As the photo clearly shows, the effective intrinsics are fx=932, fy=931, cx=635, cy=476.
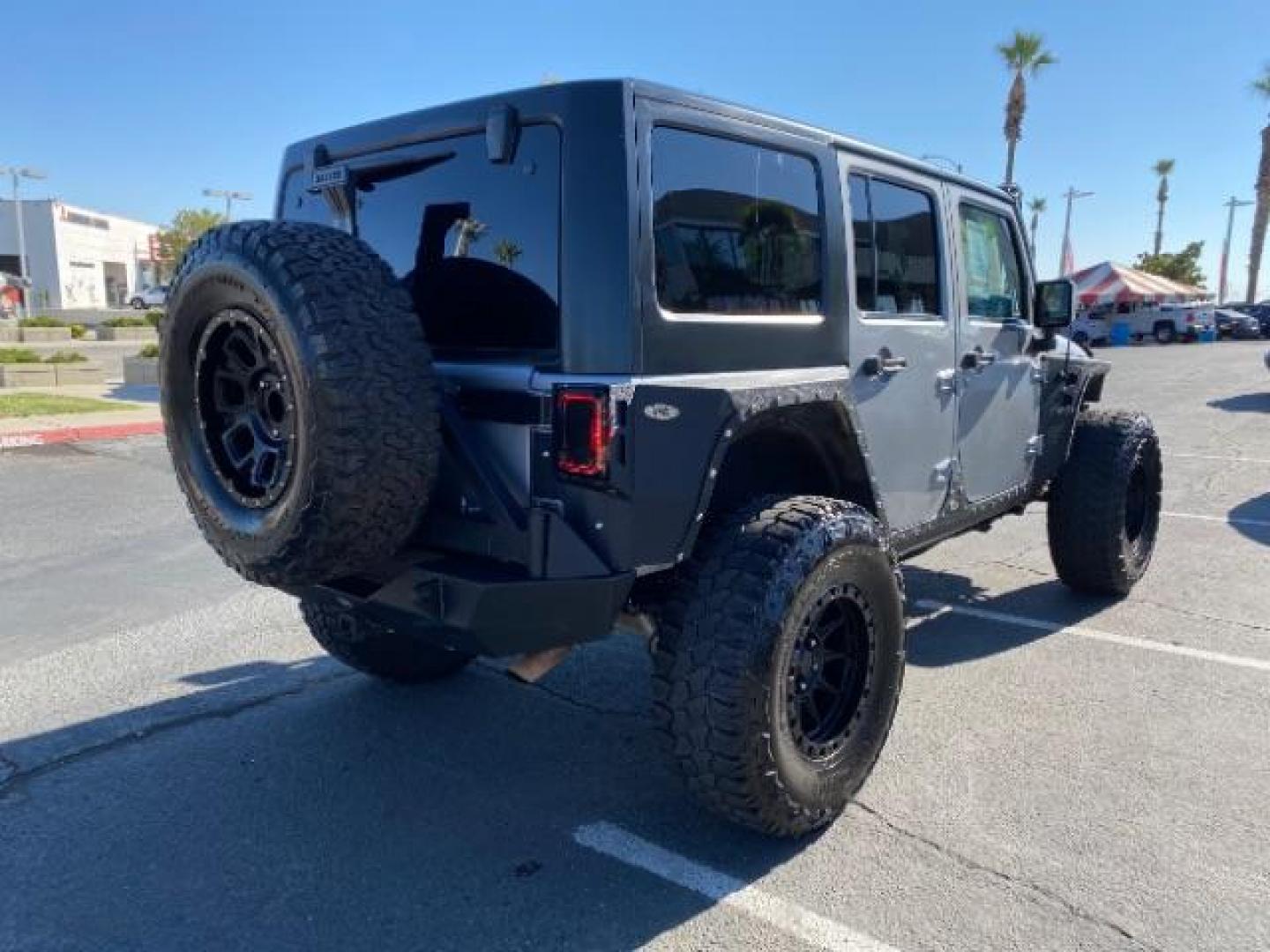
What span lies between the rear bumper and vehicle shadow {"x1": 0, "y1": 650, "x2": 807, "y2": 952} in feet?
2.39

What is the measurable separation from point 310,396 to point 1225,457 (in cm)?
1105

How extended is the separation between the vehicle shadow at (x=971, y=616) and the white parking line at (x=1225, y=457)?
6010 mm

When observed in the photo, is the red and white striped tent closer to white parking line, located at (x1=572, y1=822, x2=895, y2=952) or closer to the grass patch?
the grass patch

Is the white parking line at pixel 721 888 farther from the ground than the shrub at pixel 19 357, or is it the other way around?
the shrub at pixel 19 357

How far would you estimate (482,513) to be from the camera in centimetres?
262

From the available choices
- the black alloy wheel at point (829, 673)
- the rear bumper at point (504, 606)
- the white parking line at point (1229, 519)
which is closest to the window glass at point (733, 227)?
the rear bumper at point (504, 606)

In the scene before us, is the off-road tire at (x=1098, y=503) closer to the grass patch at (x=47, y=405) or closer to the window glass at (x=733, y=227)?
the window glass at (x=733, y=227)

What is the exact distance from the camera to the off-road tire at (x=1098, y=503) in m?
4.97

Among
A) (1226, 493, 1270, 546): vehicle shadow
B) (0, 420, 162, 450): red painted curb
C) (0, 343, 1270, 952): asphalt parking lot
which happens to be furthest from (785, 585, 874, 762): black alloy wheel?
(0, 420, 162, 450): red painted curb

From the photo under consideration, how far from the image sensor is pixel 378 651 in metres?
3.88

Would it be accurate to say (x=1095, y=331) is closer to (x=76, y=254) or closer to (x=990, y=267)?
(x=990, y=267)

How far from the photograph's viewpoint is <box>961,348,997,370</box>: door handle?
400 centimetres

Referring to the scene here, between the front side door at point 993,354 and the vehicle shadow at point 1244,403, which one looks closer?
the front side door at point 993,354

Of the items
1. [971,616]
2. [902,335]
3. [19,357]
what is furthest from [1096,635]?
[19,357]
